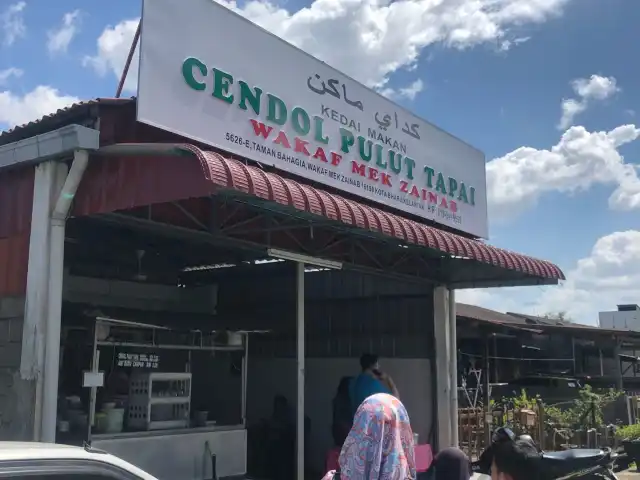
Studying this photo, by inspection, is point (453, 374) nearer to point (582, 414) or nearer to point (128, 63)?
point (582, 414)

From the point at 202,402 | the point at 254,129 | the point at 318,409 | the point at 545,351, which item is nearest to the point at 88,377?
the point at 254,129

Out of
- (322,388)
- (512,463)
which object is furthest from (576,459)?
(322,388)

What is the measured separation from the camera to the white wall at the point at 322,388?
11508 mm

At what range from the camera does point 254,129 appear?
7617 mm

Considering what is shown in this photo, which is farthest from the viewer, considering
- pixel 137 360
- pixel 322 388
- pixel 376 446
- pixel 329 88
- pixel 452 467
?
pixel 322 388

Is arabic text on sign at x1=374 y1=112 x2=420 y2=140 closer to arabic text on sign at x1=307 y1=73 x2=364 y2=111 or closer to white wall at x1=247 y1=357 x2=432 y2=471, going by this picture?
arabic text on sign at x1=307 y1=73 x2=364 y2=111

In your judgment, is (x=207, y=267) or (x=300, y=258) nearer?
(x=300, y=258)

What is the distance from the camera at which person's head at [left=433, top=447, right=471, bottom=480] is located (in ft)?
14.5

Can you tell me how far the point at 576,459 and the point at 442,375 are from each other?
22.8 feet

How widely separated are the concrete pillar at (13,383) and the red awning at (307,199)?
111 cm

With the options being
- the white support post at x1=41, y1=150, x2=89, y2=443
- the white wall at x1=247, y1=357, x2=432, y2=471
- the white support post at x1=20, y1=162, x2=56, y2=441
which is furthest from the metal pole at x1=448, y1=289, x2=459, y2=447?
the white support post at x1=20, y1=162, x2=56, y2=441

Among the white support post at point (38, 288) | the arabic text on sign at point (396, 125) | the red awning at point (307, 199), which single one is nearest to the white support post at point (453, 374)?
the red awning at point (307, 199)

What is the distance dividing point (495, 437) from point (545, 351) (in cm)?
2157

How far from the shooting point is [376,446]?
429 centimetres
